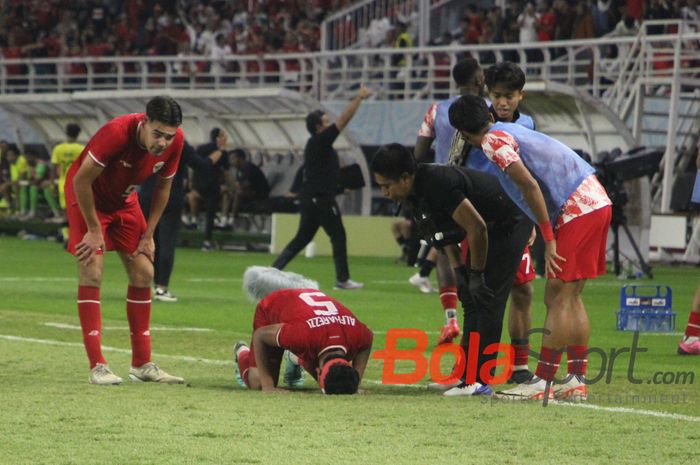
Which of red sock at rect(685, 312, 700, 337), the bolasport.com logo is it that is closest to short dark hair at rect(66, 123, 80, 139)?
the bolasport.com logo

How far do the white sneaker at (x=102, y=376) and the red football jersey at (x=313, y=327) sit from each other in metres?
1.00

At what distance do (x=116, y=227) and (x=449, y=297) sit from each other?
3.74m

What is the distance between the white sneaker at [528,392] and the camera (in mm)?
9143

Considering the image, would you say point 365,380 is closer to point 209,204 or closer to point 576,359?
point 576,359

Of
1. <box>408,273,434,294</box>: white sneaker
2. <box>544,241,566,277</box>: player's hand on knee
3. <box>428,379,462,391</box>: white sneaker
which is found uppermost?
<box>544,241,566,277</box>: player's hand on knee

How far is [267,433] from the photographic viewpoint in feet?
25.0

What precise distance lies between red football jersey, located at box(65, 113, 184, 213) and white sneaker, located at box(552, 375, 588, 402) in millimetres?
2938

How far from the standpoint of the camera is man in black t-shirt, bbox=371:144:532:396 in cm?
897

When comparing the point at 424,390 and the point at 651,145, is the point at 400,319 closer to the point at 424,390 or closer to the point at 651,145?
the point at 424,390

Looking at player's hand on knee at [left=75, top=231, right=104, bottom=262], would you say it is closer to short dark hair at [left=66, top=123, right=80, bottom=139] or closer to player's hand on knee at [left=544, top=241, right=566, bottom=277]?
player's hand on knee at [left=544, top=241, right=566, bottom=277]

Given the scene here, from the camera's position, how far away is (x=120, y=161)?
985cm

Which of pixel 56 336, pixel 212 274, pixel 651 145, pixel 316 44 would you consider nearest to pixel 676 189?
pixel 651 145

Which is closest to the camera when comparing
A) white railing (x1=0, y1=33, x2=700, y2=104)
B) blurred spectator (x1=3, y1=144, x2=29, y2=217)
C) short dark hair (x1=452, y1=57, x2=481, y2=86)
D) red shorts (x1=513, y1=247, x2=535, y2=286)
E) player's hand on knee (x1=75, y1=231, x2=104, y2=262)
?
player's hand on knee (x1=75, y1=231, x2=104, y2=262)

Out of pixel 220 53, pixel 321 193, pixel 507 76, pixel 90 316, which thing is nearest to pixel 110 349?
pixel 90 316
